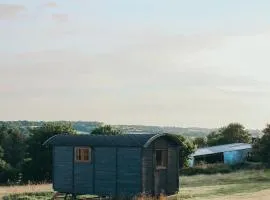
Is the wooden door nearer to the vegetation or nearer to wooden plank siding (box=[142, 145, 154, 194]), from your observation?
wooden plank siding (box=[142, 145, 154, 194])

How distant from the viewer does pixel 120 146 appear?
1198 inches

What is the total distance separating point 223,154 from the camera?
70.5m

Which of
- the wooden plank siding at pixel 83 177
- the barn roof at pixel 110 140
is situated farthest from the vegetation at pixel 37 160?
the wooden plank siding at pixel 83 177

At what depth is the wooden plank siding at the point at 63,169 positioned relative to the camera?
32.5 metres

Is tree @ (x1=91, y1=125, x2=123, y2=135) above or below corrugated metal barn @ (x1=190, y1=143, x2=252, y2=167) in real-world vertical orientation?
above

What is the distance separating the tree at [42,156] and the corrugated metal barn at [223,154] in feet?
67.2

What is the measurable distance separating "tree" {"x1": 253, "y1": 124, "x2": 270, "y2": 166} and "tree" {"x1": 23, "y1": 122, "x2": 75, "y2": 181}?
19.8 m

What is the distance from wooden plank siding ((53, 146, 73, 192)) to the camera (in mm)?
32500

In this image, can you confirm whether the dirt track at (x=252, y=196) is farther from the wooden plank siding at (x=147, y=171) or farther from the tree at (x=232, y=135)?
the tree at (x=232, y=135)

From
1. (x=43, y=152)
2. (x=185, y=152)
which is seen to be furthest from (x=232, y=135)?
(x=43, y=152)

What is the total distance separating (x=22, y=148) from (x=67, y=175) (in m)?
51.3

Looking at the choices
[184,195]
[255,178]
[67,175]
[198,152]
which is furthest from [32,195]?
[198,152]

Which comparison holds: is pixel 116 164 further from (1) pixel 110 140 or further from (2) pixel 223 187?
(2) pixel 223 187

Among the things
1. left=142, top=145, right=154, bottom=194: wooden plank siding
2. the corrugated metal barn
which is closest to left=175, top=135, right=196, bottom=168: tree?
the corrugated metal barn
